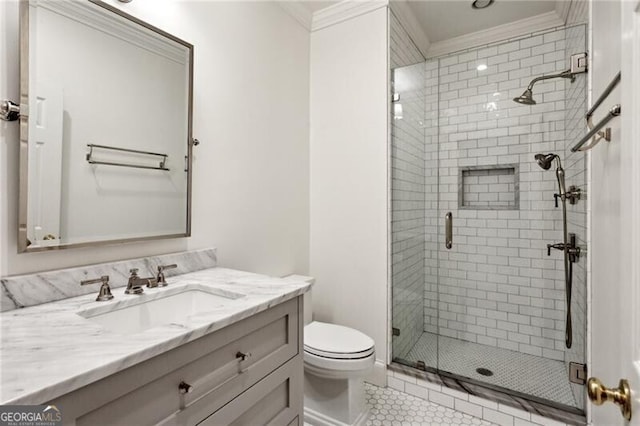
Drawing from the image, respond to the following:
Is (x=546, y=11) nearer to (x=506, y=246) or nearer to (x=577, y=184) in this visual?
(x=577, y=184)

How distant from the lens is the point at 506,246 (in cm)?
270

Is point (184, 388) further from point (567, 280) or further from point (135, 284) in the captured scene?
point (567, 280)

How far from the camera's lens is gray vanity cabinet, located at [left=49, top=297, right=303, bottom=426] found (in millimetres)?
699

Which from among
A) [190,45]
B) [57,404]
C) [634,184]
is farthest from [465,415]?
[190,45]

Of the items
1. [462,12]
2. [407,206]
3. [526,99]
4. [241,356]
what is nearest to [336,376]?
[241,356]

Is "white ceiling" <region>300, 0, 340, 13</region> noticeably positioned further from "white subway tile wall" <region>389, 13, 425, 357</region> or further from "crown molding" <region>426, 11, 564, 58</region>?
"crown molding" <region>426, 11, 564, 58</region>

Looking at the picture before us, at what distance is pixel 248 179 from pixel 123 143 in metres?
0.74

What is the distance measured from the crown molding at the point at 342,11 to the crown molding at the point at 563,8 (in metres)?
1.26

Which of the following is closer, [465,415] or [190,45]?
[190,45]

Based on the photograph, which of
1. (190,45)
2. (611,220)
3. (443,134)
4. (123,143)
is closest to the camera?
(611,220)

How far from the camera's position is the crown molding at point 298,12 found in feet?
7.44

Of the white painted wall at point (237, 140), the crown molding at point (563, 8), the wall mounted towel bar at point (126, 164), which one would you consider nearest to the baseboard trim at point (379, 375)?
the white painted wall at point (237, 140)

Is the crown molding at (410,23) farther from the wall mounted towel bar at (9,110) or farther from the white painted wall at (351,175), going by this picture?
the wall mounted towel bar at (9,110)

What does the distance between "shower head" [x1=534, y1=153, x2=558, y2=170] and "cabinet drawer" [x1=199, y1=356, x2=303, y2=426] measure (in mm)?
2214
